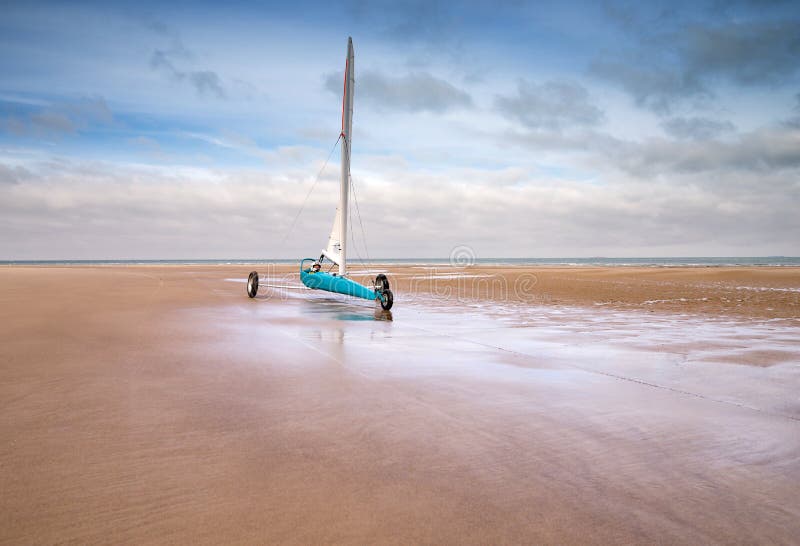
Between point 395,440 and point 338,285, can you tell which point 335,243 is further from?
point 395,440

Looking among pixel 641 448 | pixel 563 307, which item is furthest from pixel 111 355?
pixel 563 307

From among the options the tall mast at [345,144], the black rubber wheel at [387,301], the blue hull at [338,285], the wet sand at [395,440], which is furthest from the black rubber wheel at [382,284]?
the wet sand at [395,440]

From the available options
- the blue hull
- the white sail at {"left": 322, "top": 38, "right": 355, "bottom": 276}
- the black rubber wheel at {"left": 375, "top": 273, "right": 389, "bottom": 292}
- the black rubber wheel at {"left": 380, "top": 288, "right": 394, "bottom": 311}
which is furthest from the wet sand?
the white sail at {"left": 322, "top": 38, "right": 355, "bottom": 276}

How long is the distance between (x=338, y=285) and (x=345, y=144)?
594 cm

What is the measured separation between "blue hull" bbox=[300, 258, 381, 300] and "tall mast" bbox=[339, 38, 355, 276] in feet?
4.78

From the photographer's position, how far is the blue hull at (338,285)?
1505 centimetres

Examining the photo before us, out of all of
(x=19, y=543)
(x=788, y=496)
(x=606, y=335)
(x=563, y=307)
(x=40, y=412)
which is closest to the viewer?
(x=19, y=543)

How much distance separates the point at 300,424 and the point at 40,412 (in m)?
2.41

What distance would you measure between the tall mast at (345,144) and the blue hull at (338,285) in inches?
57.4

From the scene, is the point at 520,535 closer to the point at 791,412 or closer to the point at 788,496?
the point at 788,496

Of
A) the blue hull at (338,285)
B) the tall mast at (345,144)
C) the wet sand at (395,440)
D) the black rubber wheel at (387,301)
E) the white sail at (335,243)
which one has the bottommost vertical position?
the wet sand at (395,440)

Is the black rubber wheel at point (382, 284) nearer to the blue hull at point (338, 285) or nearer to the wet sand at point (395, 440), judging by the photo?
the blue hull at point (338, 285)

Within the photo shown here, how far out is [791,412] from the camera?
14.8 feet

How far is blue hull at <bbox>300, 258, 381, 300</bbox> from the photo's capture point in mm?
15047
